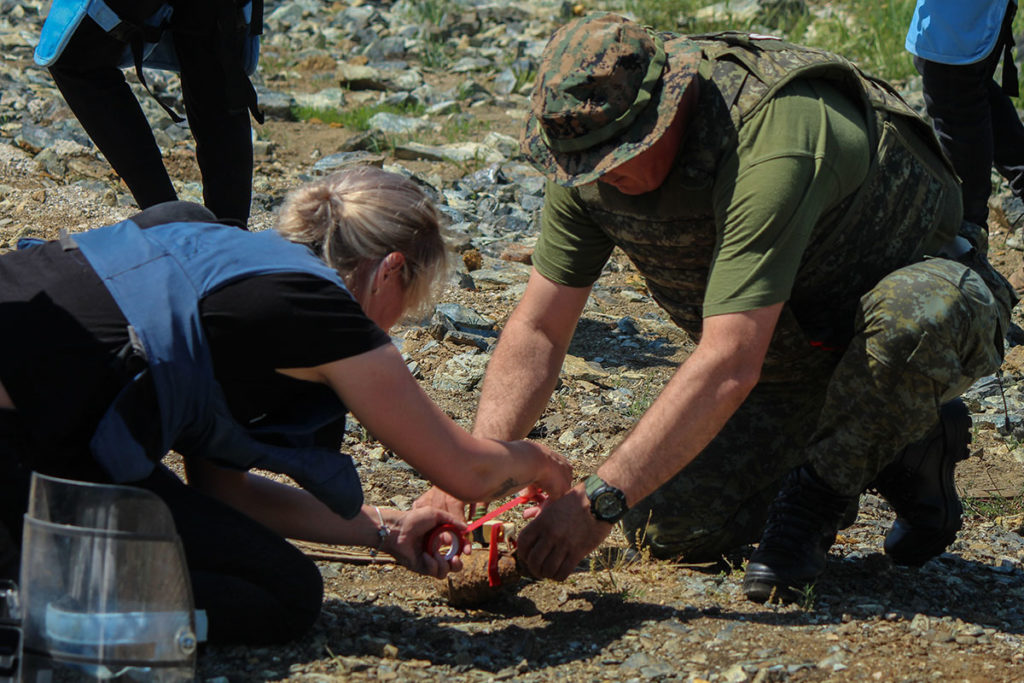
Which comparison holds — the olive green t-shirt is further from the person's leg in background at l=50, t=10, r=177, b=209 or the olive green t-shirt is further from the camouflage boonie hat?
the person's leg in background at l=50, t=10, r=177, b=209

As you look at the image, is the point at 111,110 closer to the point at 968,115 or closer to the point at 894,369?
the point at 894,369

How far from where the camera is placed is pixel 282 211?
252cm

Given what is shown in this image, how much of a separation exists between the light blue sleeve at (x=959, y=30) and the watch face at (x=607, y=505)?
313cm

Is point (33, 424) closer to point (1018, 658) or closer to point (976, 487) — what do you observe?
point (1018, 658)

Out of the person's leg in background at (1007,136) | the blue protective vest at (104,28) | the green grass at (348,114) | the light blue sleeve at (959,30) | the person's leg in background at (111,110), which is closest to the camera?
the blue protective vest at (104,28)

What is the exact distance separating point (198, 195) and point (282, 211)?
3.60 meters

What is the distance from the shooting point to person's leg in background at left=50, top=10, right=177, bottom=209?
381 cm

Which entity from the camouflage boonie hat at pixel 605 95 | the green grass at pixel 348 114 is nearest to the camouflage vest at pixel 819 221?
the camouflage boonie hat at pixel 605 95

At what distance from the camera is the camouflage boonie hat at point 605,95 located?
2625 millimetres

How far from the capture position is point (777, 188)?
2572 millimetres

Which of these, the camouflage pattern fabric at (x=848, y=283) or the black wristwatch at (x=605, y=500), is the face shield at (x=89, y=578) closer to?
the black wristwatch at (x=605, y=500)

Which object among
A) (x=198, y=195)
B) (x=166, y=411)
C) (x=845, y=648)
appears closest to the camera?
(x=166, y=411)

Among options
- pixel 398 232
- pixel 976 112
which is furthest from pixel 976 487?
pixel 398 232

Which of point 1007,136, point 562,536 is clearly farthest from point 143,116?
point 1007,136
